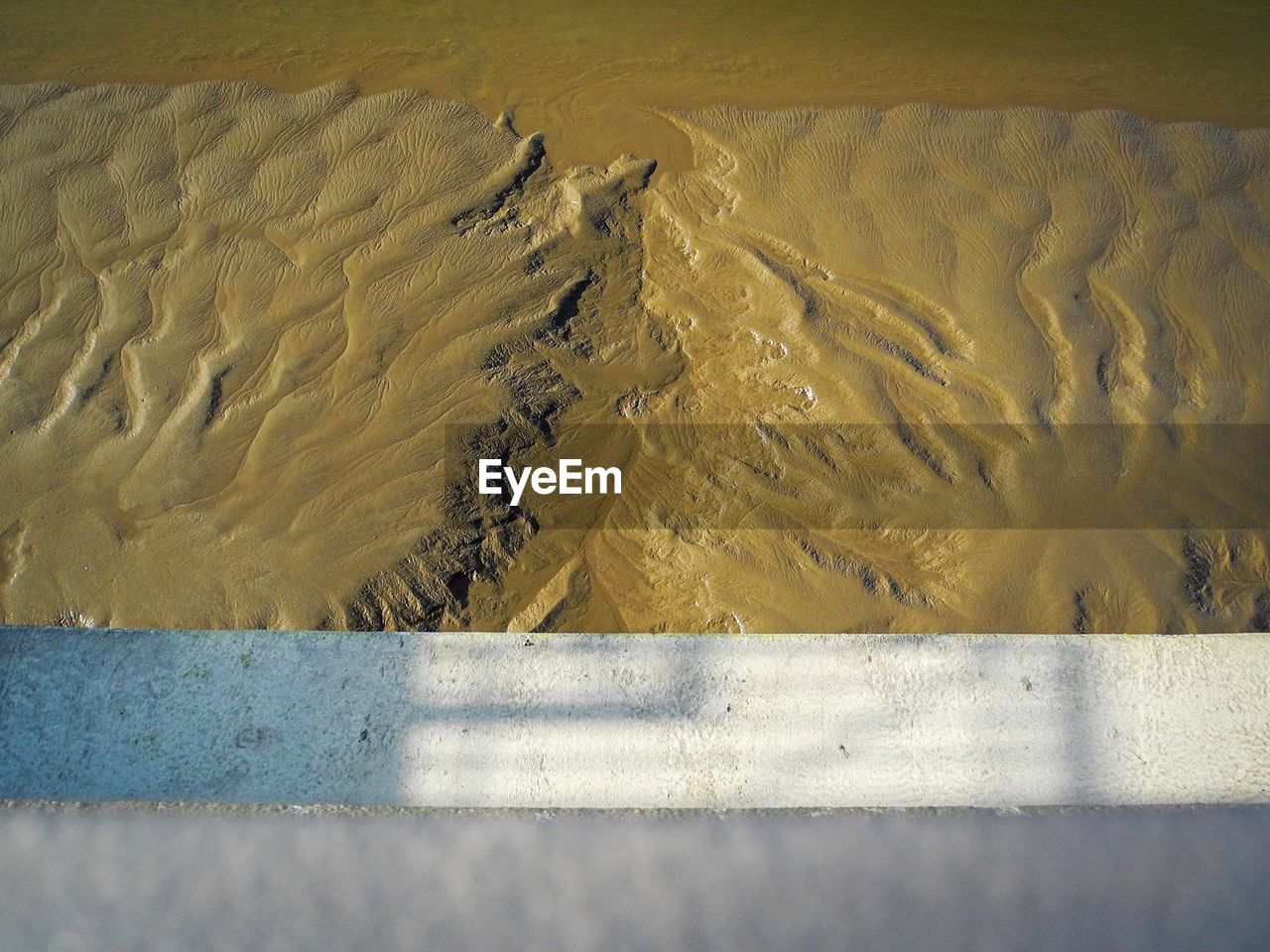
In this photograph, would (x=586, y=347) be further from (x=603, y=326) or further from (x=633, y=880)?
(x=633, y=880)

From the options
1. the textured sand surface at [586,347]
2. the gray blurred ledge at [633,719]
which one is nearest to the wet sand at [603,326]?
the textured sand surface at [586,347]

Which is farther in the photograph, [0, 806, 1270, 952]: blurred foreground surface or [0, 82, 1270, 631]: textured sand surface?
[0, 82, 1270, 631]: textured sand surface

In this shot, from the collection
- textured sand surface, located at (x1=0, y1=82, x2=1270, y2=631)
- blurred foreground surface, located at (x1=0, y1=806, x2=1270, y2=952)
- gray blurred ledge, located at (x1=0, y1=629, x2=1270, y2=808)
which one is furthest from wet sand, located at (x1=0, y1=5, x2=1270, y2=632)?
blurred foreground surface, located at (x1=0, y1=806, x2=1270, y2=952)

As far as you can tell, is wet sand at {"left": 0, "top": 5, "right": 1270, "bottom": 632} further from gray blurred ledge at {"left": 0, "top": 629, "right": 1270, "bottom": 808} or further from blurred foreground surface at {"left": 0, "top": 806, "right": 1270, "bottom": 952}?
blurred foreground surface at {"left": 0, "top": 806, "right": 1270, "bottom": 952}

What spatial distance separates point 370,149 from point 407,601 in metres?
2.04

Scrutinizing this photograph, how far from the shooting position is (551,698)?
2486mm

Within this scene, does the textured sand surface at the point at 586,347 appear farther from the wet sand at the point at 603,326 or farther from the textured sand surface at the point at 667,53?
the textured sand surface at the point at 667,53

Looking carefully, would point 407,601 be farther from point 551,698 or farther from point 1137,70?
point 1137,70

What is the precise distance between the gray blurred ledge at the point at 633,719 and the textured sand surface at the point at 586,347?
185 millimetres

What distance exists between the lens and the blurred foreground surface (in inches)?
87.4

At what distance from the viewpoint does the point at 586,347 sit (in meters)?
3.03

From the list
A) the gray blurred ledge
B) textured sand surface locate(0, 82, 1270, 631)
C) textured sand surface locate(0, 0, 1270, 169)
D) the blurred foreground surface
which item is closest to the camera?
the blurred foreground surface

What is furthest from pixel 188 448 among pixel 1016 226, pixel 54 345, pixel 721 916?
pixel 1016 226

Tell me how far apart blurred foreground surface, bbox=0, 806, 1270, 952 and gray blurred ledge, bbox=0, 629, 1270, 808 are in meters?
0.07
